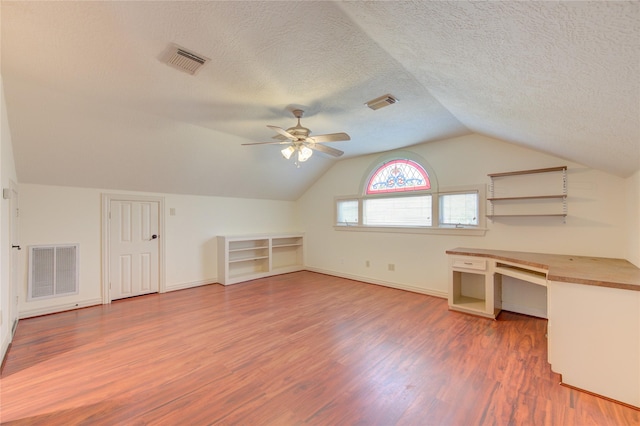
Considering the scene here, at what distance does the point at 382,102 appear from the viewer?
Result: 9.05ft

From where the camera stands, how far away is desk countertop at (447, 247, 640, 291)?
6.37 feet

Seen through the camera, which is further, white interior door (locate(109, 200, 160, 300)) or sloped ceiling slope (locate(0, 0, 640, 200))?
white interior door (locate(109, 200, 160, 300))

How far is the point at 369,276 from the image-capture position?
5.21 m

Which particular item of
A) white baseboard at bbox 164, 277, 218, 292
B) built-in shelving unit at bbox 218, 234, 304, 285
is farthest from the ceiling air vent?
white baseboard at bbox 164, 277, 218, 292

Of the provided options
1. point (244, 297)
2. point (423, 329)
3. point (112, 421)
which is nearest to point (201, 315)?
point (244, 297)

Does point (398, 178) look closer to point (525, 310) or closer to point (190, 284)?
point (525, 310)

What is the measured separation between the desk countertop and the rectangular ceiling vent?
3.39 meters

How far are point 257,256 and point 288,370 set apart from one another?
12.6 feet

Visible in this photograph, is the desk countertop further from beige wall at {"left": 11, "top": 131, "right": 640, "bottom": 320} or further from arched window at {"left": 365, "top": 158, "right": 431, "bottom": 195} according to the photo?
arched window at {"left": 365, "top": 158, "right": 431, "bottom": 195}

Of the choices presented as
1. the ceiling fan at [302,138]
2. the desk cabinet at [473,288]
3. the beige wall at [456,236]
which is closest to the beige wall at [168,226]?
the beige wall at [456,236]

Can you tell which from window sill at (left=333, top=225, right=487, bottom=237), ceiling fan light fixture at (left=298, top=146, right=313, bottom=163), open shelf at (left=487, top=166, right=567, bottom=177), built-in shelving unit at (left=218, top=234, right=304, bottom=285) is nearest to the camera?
ceiling fan light fixture at (left=298, top=146, right=313, bottom=163)

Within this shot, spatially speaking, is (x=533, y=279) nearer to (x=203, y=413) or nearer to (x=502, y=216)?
(x=502, y=216)

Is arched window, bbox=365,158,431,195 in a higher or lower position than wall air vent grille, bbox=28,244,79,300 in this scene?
higher

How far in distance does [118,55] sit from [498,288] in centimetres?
491
